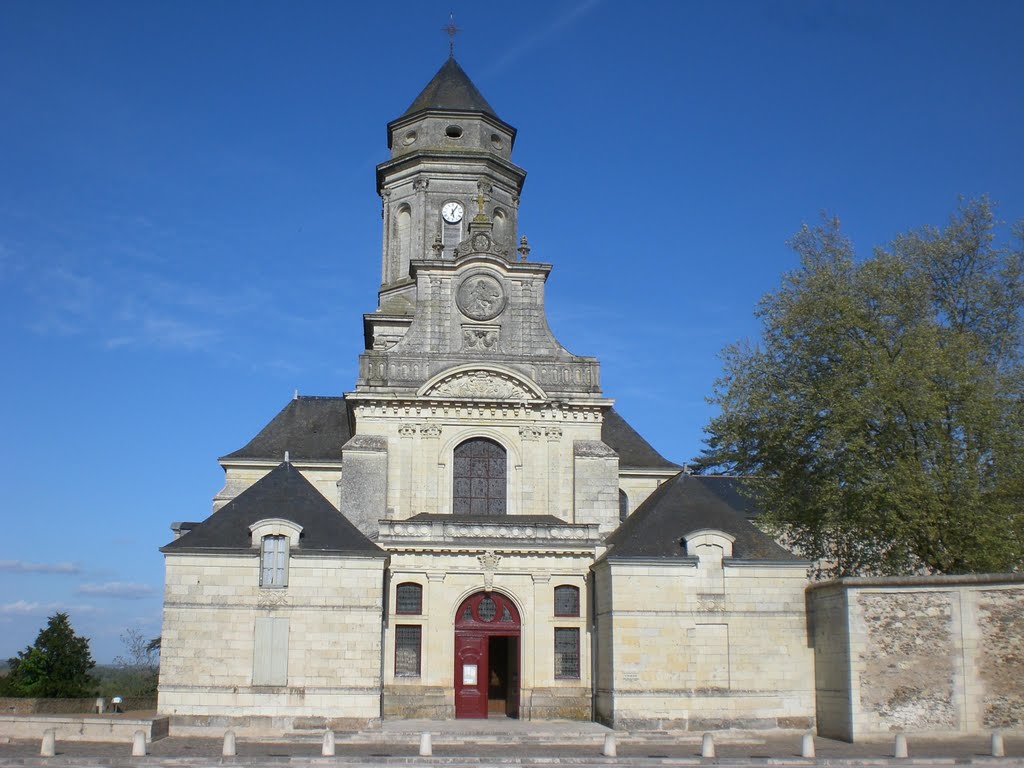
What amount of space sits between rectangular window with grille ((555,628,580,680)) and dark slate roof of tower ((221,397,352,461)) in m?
10.3

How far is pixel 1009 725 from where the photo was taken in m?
20.5

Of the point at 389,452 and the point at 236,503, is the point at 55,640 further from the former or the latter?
the point at 389,452

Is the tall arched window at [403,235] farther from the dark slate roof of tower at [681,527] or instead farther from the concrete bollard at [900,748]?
the concrete bollard at [900,748]

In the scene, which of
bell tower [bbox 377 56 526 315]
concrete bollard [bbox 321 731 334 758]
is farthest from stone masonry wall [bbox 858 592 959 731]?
bell tower [bbox 377 56 526 315]

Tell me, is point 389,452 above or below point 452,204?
below

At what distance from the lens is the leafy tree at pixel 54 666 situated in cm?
2902

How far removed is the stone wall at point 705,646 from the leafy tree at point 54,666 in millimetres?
15188

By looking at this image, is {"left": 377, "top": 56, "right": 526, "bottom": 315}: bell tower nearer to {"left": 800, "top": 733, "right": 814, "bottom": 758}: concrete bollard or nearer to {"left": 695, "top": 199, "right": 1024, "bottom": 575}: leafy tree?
{"left": 695, "top": 199, "right": 1024, "bottom": 575}: leafy tree

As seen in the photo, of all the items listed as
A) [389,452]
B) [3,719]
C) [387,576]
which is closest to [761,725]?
[387,576]

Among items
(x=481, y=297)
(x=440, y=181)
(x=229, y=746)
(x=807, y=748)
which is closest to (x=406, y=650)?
(x=229, y=746)

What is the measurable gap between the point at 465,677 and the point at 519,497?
195 inches

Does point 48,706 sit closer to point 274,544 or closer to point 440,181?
point 274,544

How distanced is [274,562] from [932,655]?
14025 millimetres

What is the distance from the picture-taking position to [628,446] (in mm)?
35375
